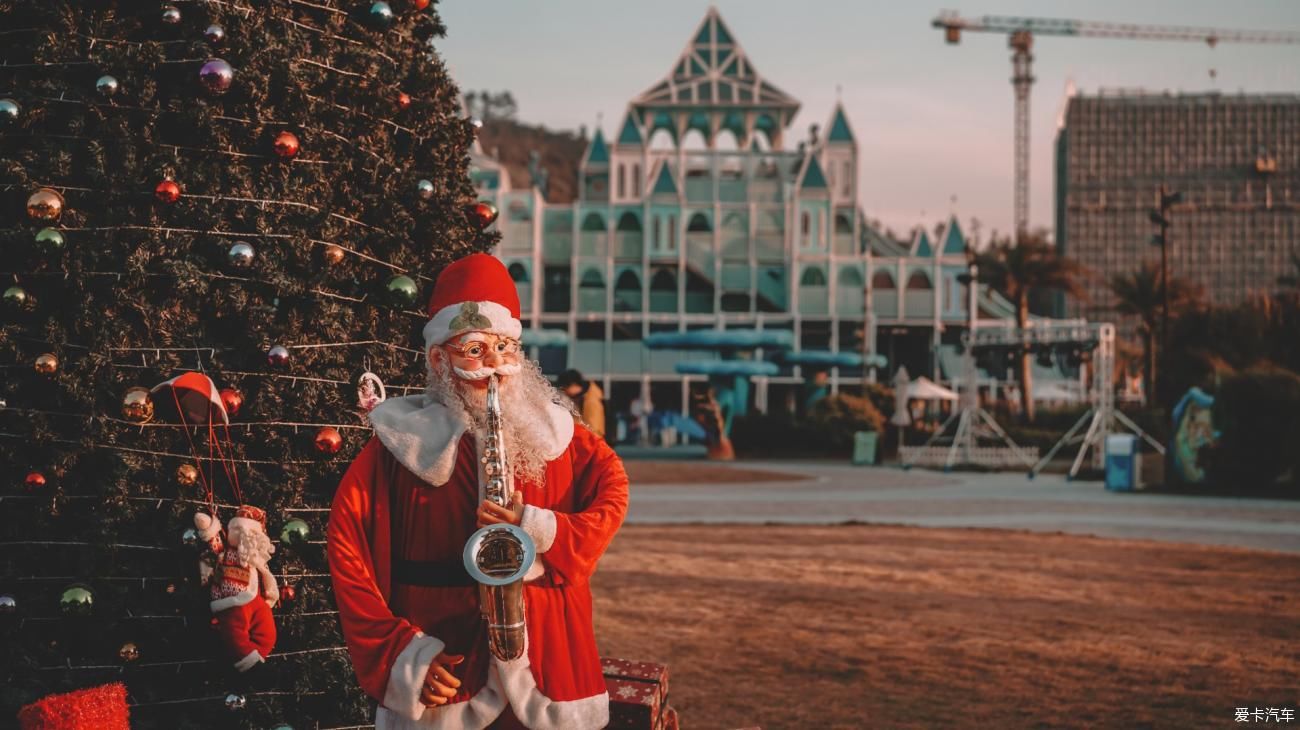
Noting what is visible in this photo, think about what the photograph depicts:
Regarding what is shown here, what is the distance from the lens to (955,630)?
8883mm

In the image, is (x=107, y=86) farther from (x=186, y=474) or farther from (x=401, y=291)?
(x=186, y=474)

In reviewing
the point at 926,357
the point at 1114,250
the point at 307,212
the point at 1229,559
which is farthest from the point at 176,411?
the point at 1114,250

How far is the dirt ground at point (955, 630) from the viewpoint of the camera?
6.66 metres

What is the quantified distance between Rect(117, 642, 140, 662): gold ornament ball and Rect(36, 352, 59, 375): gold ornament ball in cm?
94

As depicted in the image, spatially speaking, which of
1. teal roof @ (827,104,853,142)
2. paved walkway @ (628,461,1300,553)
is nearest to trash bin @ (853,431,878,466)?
paved walkway @ (628,461,1300,553)

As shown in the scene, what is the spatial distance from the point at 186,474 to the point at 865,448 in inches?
1184

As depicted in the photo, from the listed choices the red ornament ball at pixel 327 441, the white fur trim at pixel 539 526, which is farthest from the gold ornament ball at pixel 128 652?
the white fur trim at pixel 539 526

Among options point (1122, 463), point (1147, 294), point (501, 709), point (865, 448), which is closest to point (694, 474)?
point (865, 448)

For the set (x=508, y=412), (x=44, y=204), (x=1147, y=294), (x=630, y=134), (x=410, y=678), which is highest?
(x=630, y=134)

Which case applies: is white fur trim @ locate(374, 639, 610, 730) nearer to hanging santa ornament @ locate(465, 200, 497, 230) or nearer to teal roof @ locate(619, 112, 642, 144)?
hanging santa ornament @ locate(465, 200, 497, 230)

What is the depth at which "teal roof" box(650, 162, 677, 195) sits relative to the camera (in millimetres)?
52062

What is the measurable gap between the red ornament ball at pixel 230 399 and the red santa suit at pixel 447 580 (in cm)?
98

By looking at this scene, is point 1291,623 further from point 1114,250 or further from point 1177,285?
point 1114,250

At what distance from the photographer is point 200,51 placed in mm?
4309
